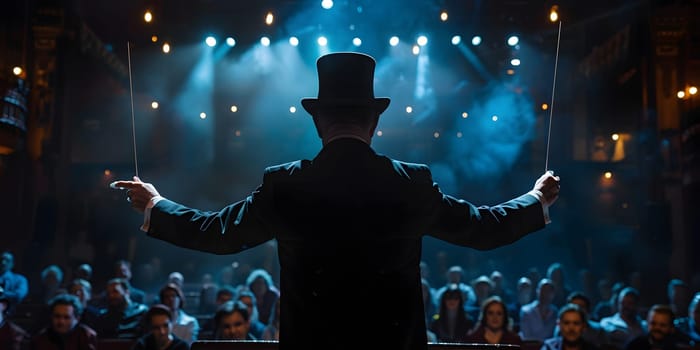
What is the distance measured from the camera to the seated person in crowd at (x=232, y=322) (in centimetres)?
634

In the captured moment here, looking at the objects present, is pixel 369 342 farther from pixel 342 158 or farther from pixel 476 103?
pixel 476 103

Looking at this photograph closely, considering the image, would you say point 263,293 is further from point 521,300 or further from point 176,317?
point 521,300

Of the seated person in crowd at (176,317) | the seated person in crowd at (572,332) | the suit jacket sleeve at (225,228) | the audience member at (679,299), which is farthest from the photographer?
the audience member at (679,299)

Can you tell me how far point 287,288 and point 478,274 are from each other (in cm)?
1438

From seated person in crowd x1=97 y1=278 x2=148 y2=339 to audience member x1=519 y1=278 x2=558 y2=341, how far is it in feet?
15.4

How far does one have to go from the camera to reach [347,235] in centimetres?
206

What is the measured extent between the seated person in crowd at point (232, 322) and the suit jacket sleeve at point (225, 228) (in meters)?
4.28

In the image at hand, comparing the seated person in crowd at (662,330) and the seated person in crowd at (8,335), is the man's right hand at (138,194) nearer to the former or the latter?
the seated person in crowd at (8,335)

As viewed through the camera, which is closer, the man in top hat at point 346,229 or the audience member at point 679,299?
the man in top hat at point 346,229

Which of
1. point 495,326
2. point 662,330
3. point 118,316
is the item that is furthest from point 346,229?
point 118,316

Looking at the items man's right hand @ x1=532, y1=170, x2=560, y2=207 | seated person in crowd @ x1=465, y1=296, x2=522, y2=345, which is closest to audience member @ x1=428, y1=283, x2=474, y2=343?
seated person in crowd @ x1=465, y1=296, x2=522, y2=345

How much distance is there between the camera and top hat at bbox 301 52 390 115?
7.43 feet

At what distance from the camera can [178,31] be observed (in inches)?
725

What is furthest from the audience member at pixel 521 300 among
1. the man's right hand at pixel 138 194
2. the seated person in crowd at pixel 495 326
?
the man's right hand at pixel 138 194
